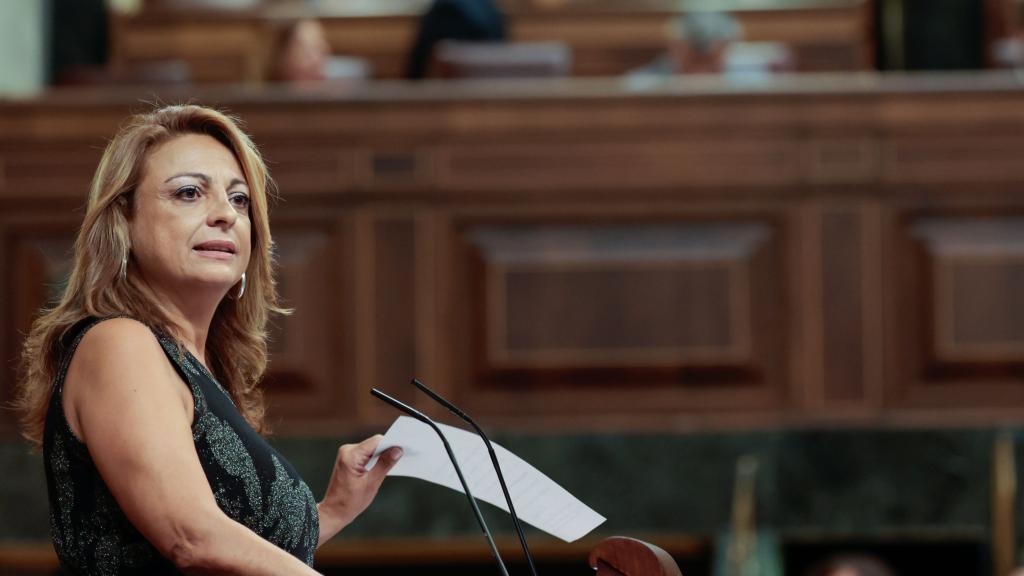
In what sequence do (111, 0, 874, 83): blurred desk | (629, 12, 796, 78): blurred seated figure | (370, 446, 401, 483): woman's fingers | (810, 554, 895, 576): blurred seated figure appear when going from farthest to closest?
(111, 0, 874, 83): blurred desk, (629, 12, 796, 78): blurred seated figure, (810, 554, 895, 576): blurred seated figure, (370, 446, 401, 483): woman's fingers

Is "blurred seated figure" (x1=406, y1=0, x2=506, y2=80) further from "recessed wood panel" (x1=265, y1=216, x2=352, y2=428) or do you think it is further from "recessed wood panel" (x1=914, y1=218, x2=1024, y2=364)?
"recessed wood panel" (x1=914, y1=218, x2=1024, y2=364)

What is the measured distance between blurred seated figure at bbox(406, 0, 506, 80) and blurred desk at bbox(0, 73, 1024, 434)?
114 cm

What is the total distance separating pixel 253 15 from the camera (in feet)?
20.1

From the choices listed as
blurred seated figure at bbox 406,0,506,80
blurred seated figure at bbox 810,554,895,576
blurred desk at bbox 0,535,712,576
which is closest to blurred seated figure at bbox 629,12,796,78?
blurred seated figure at bbox 406,0,506,80

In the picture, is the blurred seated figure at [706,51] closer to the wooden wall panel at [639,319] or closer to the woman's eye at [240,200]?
the wooden wall panel at [639,319]

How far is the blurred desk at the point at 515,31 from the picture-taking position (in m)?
5.98

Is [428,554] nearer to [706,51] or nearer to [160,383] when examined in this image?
[706,51]

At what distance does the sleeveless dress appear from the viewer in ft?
3.52

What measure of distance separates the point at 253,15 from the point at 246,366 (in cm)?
505

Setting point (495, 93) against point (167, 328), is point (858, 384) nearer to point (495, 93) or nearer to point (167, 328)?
point (495, 93)

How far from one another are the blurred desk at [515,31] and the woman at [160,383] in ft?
15.9

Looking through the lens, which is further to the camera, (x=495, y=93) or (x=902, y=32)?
(x=902, y=32)

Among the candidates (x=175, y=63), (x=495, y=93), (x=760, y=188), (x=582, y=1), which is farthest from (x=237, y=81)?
(x=760, y=188)

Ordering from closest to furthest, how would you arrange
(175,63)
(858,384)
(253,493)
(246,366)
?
(253,493), (246,366), (858,384), (175,63)
